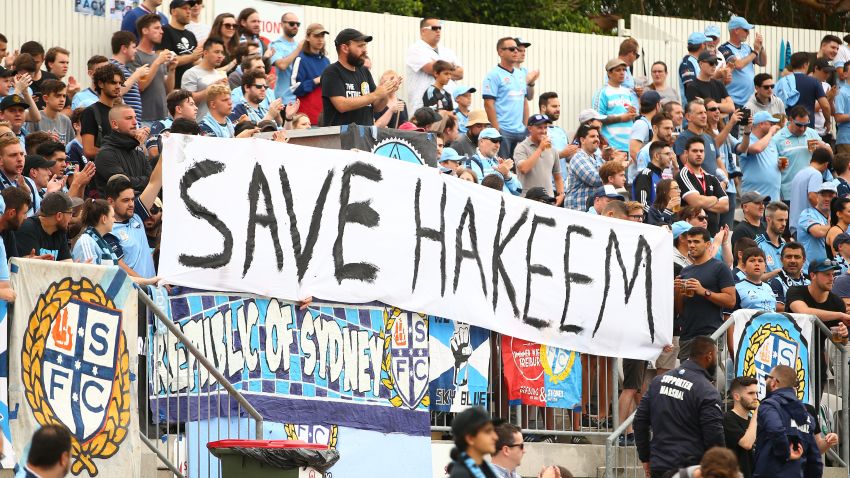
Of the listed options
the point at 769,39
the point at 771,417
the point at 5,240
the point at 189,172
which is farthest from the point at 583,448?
the point at 769,39

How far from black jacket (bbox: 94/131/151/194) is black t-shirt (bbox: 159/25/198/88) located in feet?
14.3

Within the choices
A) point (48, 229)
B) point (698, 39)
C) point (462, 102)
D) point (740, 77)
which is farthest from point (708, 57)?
point (48, 229)

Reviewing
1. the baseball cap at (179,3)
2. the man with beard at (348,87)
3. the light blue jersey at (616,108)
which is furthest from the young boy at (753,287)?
the baseball cap at (179,3)

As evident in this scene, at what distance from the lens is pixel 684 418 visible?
1186 cm

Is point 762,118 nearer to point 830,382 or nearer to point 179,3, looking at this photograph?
point 830,382

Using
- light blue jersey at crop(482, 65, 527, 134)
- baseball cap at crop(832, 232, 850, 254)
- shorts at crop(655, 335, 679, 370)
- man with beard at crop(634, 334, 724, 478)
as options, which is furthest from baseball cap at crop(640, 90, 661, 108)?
man with beard at crop(634, 334, 724, 478)

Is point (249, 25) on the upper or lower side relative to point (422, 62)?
upper

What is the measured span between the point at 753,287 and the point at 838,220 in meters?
3.93

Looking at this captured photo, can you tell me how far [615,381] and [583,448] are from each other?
29.1 inches

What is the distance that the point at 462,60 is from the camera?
2334 cm

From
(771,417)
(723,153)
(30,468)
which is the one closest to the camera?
(30,468)

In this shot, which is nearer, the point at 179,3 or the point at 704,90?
the point at 179,3

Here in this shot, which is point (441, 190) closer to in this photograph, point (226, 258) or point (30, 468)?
point (226, 258)

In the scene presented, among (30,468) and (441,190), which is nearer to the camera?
(30,468)
